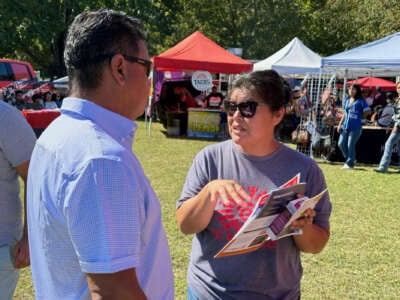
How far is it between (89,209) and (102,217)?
0.04 m

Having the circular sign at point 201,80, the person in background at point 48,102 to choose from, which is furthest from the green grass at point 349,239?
the person in background at point 48,102

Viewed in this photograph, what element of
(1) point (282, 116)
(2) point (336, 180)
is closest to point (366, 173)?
(2) point (336, 180)

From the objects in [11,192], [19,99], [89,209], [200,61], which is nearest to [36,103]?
[19,99]

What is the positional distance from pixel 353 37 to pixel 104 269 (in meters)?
32.7

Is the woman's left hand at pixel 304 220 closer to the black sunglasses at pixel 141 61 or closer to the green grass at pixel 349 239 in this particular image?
the black sunglasses at pixel 141 61

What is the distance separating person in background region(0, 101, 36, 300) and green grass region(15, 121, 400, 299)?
6.20ft

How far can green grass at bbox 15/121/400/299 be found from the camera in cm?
429

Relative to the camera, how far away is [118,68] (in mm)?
1315

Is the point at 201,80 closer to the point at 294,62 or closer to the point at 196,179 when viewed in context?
the point at 294,62

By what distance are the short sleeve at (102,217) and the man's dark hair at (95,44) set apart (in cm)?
30

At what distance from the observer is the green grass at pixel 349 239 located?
14.1 feet

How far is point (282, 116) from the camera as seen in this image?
2.31 meters

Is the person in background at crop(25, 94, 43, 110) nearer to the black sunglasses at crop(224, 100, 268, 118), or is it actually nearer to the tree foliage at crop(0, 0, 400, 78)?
the tree foliage at crop(0, 0, 400, 78)

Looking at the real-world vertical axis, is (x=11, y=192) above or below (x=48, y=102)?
above
